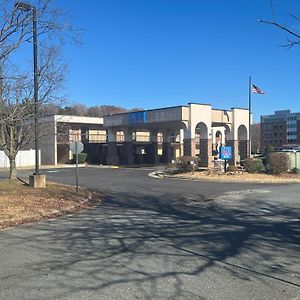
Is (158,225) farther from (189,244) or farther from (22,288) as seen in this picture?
(22,288)

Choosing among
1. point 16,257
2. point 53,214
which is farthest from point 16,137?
point 16,257

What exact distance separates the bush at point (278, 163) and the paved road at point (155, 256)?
1684 centimetres

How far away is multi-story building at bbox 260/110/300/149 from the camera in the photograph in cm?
14532

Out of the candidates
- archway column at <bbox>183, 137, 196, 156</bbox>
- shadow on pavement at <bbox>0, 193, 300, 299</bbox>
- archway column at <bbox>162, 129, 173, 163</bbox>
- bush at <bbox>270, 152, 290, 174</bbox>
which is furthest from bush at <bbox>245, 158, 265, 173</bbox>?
→ archway column at <bbox>162, 129, 173, 163</bbox>

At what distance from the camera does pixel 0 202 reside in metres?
14.0

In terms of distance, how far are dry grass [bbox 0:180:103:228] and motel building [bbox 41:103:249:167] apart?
1839 cm

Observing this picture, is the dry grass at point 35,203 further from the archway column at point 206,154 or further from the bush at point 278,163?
the archway column at point 206,154

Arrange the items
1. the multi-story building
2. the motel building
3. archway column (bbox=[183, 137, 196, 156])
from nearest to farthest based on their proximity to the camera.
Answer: archway column (bbox=[183, 137, 196, 156]) → the motel building → the multi-story building

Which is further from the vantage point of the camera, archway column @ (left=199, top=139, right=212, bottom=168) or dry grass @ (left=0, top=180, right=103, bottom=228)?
archway column @ (left=199, top=139, right=212, bottom=168)

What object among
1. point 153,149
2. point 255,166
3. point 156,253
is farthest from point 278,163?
point 153,149

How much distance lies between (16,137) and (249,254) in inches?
630

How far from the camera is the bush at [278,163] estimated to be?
29.9 meters

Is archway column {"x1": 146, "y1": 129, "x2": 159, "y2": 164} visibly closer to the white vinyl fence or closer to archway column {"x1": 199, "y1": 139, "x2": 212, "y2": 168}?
archway column {"x1": 199, "y1": 139, "x2": 212, "y2": 168}

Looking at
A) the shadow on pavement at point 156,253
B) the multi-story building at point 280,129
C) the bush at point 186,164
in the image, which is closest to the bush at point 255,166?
the bush at point 186,164
